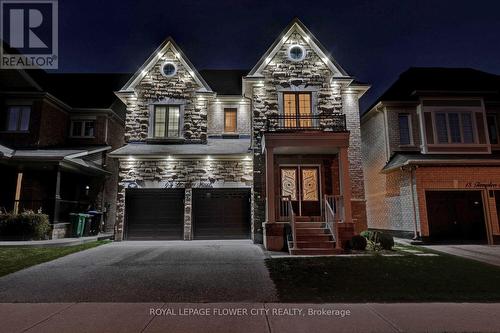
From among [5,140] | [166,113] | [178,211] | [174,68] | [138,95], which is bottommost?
[178,211]

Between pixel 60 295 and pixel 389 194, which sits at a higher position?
pixel 389 194

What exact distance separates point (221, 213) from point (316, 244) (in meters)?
5.25

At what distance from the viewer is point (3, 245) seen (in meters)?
11.4

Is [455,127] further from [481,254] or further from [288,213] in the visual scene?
[288,213]

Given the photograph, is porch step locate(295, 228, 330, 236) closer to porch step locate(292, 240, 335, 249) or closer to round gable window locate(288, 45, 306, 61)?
porch step locate(292, 240, 335, 249)

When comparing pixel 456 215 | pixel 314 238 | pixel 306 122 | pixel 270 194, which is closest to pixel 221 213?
pixel 270 194

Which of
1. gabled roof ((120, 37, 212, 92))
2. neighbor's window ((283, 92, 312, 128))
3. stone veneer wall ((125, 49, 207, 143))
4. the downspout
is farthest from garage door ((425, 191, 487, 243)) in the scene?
gabled roof ((120, 37, 212, 92))

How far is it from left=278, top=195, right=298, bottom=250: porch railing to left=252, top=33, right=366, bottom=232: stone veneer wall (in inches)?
44.9

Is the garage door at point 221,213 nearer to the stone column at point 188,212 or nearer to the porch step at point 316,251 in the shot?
the stone column at point 188,212

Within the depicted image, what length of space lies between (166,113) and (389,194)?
1275 centimetres

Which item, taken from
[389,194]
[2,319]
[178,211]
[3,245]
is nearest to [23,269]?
[2,319]

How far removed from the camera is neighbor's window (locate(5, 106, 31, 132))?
16.1 meters

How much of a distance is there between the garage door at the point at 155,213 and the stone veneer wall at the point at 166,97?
282 cm

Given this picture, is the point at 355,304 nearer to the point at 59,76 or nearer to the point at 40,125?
the point at 40,125
